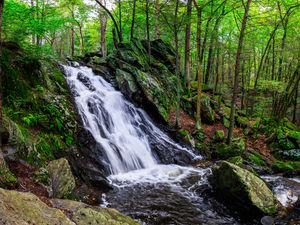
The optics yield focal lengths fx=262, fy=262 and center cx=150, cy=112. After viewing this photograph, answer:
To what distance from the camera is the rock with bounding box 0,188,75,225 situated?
10.7 ft

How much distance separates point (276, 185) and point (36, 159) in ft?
25.9

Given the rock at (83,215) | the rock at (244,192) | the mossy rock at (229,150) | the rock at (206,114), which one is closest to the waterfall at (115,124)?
the mossy rock at (229,150)

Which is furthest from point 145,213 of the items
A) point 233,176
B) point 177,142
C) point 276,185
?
point 177,142

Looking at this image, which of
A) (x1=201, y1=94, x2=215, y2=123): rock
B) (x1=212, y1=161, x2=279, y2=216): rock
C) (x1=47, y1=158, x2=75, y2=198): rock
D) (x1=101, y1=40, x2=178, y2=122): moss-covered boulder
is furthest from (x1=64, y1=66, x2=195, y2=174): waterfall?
(x1=201, y1=94, x2=215, y2=123): rock

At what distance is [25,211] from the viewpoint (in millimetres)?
3604

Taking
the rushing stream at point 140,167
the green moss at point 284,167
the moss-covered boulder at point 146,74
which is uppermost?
the moss-covered boulder at point 146,74

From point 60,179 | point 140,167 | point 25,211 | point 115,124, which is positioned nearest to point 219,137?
point 140,167

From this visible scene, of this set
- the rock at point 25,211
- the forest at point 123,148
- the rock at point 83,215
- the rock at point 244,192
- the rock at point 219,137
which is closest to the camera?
the rock at point 25,211

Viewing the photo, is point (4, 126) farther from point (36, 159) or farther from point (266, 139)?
point (266, 139)

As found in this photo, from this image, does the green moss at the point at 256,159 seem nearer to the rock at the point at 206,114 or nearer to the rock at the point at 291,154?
the rock at the point at 291,154

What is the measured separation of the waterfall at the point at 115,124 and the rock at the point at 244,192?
3468mm

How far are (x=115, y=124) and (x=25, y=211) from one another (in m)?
7.76

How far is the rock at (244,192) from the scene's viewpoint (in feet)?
22.4

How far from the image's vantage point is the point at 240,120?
16.6m
